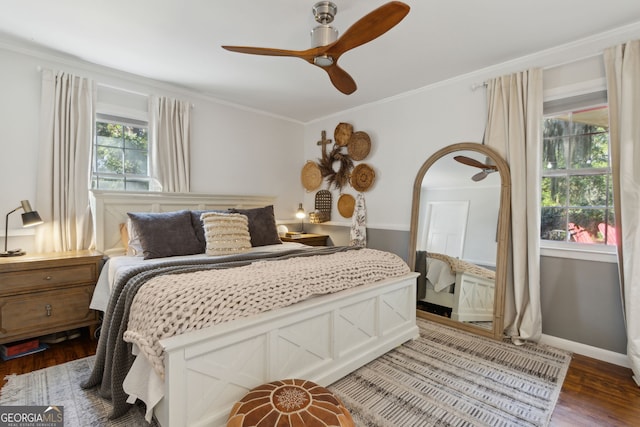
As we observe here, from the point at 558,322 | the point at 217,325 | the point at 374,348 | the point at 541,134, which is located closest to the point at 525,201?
the point at 541,134

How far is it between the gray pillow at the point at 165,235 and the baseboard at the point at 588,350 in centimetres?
320

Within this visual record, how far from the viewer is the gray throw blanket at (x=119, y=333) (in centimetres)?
164

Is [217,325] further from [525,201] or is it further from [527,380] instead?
[525,201]

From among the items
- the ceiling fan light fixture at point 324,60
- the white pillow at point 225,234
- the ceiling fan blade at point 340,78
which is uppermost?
the ceiling fan blade at point 340,78

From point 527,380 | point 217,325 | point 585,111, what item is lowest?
Result: point 527,380

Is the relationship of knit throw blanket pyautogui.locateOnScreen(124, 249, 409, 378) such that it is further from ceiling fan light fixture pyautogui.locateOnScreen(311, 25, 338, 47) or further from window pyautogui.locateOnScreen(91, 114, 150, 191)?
window pyautogui.locateOnScreen(91, 114, 150, 191)

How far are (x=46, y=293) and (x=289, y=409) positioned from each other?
2373 millimetres

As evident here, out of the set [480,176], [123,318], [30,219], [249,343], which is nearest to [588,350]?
[480,176]

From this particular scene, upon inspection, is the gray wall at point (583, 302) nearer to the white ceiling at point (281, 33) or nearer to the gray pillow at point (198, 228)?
the white ceiling at point (281, 33)

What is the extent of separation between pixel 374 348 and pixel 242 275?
121 cm

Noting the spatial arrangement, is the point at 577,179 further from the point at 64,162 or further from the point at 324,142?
the point at 64,162

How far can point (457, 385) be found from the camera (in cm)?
204

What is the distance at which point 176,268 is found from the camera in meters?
1.90

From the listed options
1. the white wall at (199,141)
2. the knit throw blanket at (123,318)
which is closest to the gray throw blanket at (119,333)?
the knit throw blanket at (123,318)
